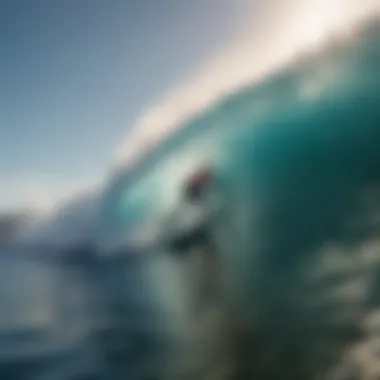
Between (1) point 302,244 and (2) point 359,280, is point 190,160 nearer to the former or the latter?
(1) point 302,244

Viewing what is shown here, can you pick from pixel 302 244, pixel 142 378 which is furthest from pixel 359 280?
pixel 142 378

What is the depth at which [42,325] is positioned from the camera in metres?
1.24

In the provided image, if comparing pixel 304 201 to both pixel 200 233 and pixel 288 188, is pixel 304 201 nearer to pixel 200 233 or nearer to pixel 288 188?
pixel 288 188

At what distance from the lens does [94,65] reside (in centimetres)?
133

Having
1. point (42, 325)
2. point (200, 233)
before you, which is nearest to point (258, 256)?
point (200, 233)

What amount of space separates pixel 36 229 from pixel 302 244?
0.56 metres

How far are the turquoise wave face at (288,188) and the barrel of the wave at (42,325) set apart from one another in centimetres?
16

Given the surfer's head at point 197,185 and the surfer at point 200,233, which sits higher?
the surfer's head at point 197,185

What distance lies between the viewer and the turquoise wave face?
1193mm

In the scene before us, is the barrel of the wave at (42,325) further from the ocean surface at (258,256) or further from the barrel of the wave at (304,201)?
the barrel of the wave at (304,201)

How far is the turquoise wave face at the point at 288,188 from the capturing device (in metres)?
Answer: 1.19

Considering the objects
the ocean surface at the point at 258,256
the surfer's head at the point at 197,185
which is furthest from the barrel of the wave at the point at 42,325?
the surfer's head at the point at 197,185

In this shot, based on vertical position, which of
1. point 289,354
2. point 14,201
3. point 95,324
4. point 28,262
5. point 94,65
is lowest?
point 289,354

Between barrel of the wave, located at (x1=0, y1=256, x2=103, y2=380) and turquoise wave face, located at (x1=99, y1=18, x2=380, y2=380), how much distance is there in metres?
0.16
